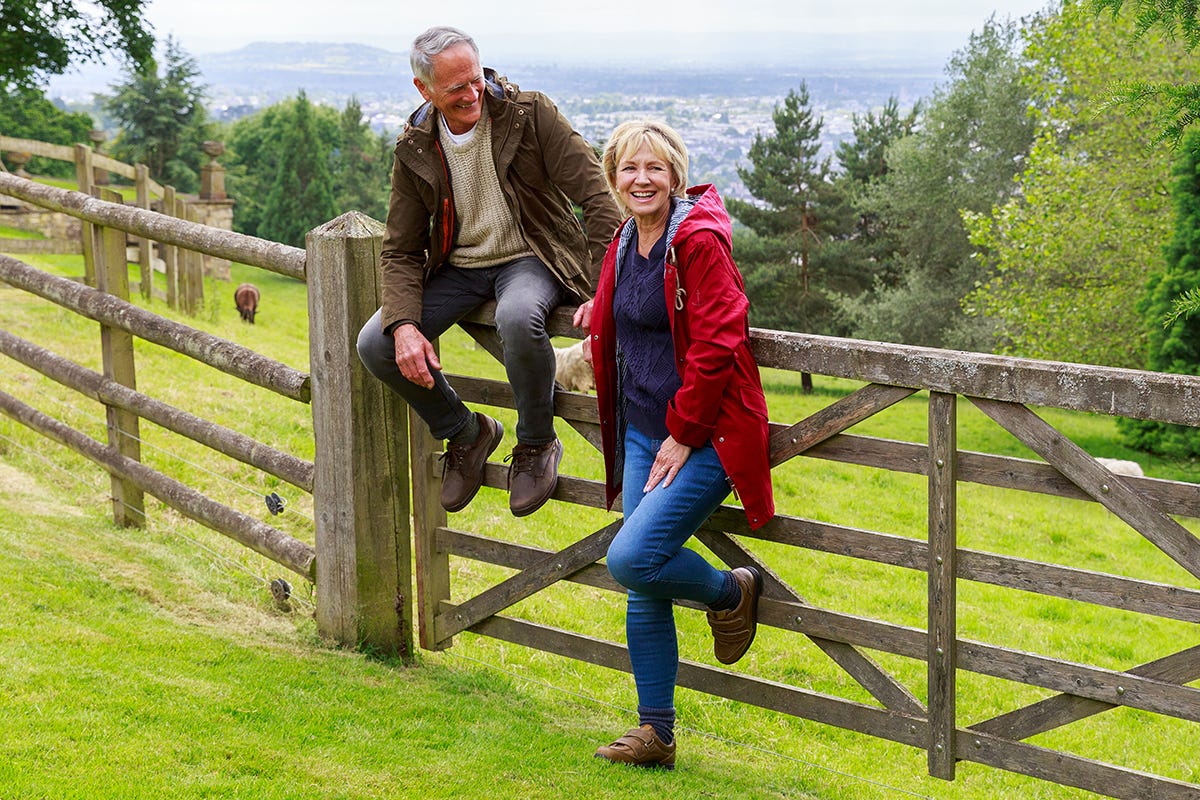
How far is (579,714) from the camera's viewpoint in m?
4.56

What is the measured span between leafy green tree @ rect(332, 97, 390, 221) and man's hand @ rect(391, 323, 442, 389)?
1898 inches

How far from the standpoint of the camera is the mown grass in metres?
3.58

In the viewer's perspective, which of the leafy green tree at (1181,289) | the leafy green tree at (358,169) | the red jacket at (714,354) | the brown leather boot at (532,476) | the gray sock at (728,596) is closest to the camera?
the red jacket at (714,354)

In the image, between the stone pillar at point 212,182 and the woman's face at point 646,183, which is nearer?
the woman's face at point 646,183

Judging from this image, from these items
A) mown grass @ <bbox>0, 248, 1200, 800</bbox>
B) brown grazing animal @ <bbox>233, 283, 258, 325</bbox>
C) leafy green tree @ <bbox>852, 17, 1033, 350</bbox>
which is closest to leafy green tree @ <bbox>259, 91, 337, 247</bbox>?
leafy green tree @ <bbox>852, 17, 1033, 350</bbox>

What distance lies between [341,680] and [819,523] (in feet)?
6.03

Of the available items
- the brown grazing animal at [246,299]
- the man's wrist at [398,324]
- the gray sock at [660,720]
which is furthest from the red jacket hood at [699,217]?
the brown grazing animal at [246,299]

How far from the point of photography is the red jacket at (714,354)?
343 cm

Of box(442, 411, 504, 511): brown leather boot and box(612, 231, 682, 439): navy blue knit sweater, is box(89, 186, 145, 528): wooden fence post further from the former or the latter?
box(612, 231, 682, 439): navy blue knit sweater

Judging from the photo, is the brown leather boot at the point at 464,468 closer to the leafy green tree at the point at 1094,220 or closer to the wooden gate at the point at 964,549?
the wooden gate at the point at 964,549

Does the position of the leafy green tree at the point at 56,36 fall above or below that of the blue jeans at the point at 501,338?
above

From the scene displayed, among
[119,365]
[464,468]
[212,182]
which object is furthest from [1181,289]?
[212,182]

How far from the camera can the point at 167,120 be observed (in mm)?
44188

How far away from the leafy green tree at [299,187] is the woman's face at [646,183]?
4548 cm
